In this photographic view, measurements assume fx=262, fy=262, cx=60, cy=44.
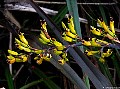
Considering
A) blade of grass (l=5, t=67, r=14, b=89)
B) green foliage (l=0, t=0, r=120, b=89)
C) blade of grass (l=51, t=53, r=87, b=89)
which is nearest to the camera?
green foliage (l=0, t=0, r=120, b=89)

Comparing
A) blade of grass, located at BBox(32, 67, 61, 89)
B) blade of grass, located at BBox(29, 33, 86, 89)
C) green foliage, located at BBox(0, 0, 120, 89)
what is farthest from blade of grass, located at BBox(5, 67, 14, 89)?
blade of grass, located at BBox(29, 33, 86, 89)

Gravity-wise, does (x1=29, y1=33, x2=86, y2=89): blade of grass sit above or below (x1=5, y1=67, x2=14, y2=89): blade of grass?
above

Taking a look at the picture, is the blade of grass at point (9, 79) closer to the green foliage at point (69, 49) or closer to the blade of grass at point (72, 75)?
the green foliage at point (69, 49)

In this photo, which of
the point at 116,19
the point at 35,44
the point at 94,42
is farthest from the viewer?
A: the point at 116,19

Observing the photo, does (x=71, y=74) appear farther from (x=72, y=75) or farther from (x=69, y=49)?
(x=69, y=49)

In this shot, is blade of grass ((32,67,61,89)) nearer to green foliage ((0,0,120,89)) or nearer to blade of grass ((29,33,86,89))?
green foliage ((0,0,120,89))

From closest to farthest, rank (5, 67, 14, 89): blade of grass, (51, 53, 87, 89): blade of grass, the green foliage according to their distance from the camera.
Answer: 1. the green foliage
2. (51, 53, 87, 89): blade of grass
3. (5, 67, 14, 89): blade of grass

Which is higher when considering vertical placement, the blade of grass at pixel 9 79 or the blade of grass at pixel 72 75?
the blade of grass at pixel 72 75

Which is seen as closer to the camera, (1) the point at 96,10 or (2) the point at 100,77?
(2) the point at 100,77

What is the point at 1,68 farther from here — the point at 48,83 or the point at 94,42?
the point at 94,42

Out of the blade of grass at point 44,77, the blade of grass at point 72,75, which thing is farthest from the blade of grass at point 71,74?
the blade of grass at point 44,77

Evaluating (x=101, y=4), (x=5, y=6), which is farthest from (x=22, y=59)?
(x=101, y=4)
